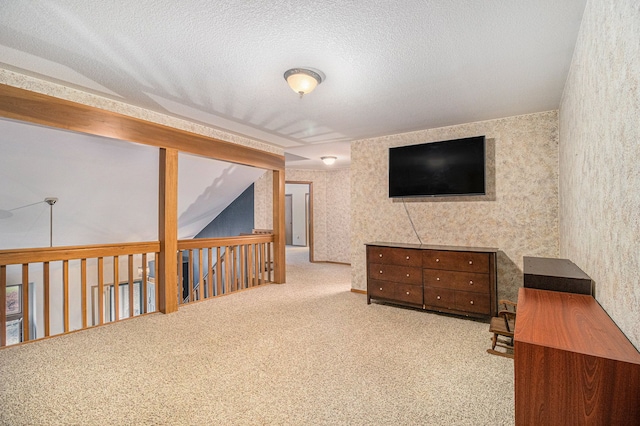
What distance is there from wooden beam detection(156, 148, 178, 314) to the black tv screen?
284 centimetres

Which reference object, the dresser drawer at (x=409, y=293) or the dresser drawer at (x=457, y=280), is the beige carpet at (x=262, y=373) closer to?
the dresser drawer at (x=409, y=293)

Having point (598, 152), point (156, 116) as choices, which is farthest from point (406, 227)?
point (156, 116)

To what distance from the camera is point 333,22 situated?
192 cm

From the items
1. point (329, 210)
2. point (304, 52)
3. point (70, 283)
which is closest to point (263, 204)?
point (329, 210)

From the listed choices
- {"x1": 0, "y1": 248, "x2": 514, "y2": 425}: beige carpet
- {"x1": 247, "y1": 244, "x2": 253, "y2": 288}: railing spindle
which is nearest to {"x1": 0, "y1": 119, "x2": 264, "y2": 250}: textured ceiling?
{"x1": 247, "y1": 244, "x2": 253, "y2": 288}: railing spindle

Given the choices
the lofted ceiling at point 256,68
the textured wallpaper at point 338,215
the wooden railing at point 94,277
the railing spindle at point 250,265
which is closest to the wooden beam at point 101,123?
the lofted ceiling at point 256,68

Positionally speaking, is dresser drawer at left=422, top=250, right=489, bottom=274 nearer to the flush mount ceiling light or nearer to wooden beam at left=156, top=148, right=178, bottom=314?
the flush mount ceiling light

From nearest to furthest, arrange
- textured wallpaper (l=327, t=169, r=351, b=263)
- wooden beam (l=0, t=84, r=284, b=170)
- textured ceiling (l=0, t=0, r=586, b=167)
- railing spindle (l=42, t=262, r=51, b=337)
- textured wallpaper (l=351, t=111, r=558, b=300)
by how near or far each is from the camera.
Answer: textured ceiling (l=0, t=0, r=586, b=167) → wooden beam (l=0, t=84, r=284, b=170) → railing spindle (l=42, t=262, r=51, b=337) → textured wallpaper (l=351, t=111, r=558, b=300) → textured wallpaper (l=327, t=169, r=351, b=263)

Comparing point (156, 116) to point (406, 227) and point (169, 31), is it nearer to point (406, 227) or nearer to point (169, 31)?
point (169, 31)

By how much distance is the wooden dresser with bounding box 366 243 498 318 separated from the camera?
3412 millimetres

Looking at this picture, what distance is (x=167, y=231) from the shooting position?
12.3ft

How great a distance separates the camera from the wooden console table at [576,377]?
0.96 metres

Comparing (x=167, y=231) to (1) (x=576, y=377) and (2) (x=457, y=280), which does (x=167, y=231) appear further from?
(1) (x=576, y=377)

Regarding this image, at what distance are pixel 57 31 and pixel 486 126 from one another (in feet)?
13.8
